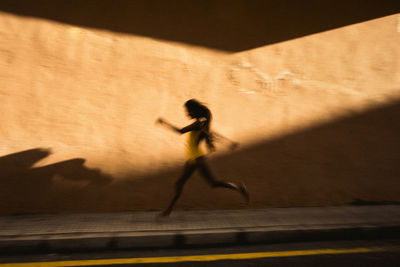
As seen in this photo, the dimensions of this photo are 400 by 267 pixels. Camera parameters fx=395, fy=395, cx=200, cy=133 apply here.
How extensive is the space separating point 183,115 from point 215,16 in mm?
1580

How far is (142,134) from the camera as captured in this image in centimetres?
580

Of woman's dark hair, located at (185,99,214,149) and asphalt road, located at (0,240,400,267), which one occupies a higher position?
woman's dark hair, located at (185,99,214,149)

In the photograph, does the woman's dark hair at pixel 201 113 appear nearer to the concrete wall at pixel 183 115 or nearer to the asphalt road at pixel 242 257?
the concrete wall at pixel 183 115

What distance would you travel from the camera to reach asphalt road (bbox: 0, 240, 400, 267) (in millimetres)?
3943

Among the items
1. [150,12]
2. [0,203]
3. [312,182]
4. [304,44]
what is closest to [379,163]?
[312,182]

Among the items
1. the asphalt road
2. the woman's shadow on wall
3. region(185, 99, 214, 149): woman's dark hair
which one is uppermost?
region(185, 99, 214, 149): woman's dark hair

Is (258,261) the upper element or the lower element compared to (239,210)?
lower

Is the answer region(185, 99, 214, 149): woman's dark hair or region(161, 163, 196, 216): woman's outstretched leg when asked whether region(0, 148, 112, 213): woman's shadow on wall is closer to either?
region(161, 163, 196, 216): woman's outstretched leg

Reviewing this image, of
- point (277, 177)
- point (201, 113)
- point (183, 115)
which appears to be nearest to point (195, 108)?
point (201, 113)

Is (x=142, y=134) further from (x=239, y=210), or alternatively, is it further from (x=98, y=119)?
(x=239, y=210)

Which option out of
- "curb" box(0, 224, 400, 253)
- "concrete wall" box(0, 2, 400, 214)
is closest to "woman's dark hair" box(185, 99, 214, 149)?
"concrete wall" box(0, 2, 400, 214)

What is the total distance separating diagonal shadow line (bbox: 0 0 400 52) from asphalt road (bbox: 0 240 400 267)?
10.1 ft

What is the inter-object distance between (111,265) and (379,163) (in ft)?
14.9

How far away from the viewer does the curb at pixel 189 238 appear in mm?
4262
